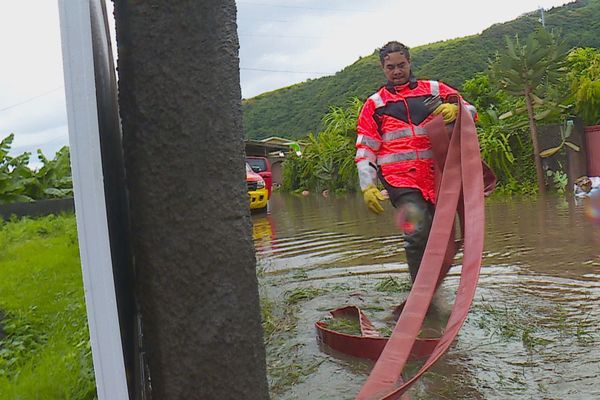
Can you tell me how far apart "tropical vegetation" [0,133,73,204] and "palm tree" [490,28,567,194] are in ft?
32.9

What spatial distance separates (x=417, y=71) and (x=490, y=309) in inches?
1642

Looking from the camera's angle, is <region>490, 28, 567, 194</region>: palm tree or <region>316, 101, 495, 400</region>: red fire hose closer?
<region>316, 101, 495, 400</region>: red fire hose

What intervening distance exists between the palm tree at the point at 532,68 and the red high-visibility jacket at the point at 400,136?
364 inches

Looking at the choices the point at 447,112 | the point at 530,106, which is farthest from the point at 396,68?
the point at 530,106

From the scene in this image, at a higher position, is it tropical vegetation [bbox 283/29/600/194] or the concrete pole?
tropical vegetation [bbox 283/29/600/194]

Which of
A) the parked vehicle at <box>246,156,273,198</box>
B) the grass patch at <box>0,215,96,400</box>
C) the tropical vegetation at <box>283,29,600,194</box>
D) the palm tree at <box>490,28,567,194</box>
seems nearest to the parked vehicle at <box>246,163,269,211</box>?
the parked vehicle at <box>246,156,273,198</box>

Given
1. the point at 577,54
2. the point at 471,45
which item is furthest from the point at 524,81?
the point at 471,45

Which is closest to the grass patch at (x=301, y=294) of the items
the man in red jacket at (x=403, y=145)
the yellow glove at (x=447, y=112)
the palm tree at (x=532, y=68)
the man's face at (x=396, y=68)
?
the man in red jacket at (x=403, y=145)

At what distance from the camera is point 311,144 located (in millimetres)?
26438

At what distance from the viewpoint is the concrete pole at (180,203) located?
4.52ft

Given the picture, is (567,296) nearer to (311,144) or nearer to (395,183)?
(395,183)

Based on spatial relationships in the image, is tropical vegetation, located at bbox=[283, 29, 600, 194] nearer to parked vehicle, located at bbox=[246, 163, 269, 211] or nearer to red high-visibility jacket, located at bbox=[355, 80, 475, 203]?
parked vehicle, located at bbox=[246, 163, 269, 211]

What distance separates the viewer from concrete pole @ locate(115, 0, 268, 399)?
1.38 m

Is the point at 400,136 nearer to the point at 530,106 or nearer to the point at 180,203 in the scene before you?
the point at 180,203
